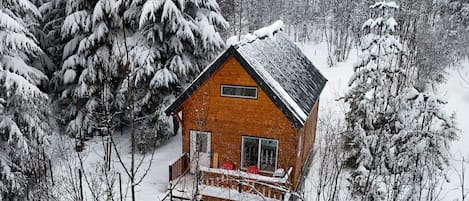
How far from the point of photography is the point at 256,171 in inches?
501

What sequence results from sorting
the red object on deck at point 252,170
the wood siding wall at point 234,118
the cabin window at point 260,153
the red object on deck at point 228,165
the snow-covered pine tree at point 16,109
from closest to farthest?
the snow-covered pine tree at point 16,109 < the wood siding wall at point 234,118 < the red object on deck at point 252,170 < the cabin window at point 260,153 < the red object on deck at point 228,165

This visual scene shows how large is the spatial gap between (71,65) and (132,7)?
3712mm

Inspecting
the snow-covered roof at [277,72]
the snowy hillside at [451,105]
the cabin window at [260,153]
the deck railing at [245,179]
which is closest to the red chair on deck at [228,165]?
the cabin window at [260,153]

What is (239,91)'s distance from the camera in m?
12.5

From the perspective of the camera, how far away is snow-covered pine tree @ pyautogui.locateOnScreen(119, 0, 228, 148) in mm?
15156

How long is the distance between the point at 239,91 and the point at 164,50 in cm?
488

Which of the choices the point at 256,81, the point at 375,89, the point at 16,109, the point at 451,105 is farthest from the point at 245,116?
the point at 451,105

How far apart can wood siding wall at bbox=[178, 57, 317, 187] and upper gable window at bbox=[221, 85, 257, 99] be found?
0.44 feet

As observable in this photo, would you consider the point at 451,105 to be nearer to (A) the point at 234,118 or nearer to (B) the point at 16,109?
(A) the point at 234,118

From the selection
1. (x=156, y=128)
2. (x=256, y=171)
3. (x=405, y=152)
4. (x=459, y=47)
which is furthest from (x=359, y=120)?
(x=459, y=47)

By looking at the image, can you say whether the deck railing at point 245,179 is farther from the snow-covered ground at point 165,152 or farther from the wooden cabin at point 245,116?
the snow-covered ground at point 165,152

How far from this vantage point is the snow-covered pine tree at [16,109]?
1123 centimetres

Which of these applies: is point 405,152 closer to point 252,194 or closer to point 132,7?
point 252,194

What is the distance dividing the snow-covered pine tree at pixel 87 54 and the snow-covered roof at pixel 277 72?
16.4 feet
